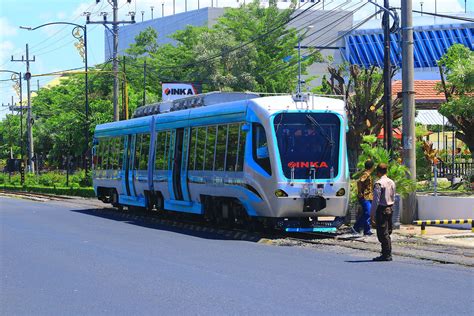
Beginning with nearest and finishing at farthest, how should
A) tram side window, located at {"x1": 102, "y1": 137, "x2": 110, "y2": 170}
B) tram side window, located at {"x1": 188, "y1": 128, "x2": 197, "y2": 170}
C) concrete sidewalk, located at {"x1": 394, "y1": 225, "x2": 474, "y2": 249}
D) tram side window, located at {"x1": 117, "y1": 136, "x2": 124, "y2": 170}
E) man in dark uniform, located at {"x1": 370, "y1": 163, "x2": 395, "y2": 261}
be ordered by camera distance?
man in dark uniform, located at {"x1": 370, "y1": 163, "x2": 395, "y2": 261}
concrete sidewalk, located at {"x1": 394, "y1": 225, "x2": 474, "y2": 249}
tram side window, located at {"x1": 188, "y1": 128, "x2": 197, "y2": 170}
tram side window, located at {"x1": 117, "y1": 136, "x2": 124, "y2": 170}
tram side window, located at {"x1": 102, "y1": 137, "x2": 110, "y2": 170}

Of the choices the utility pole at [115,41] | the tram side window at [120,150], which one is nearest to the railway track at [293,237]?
the tram side window at [120,150]

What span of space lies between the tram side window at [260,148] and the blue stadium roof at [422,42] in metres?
69.8

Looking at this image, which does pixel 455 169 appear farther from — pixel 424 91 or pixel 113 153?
pixel 424 91

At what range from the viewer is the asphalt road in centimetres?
1080

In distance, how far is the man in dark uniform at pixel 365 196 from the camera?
21.1m

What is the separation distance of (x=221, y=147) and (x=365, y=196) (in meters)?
3.93

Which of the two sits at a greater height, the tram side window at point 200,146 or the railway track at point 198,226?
the tram side window at point 200,146

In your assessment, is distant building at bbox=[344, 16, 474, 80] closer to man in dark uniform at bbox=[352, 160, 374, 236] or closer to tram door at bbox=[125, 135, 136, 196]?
tram door at bbox=[125, 135, 136, 196]

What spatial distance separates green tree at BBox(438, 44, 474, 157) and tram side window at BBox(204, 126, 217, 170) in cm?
976

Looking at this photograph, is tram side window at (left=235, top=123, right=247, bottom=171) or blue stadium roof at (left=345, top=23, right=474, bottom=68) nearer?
tram side window at (left=235, top=123, right=247, bottom=171)

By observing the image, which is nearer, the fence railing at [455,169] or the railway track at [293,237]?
the railway track at [293,237]

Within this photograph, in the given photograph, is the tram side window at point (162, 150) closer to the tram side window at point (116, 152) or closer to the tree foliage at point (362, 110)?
the tram side window at point (116, 152)

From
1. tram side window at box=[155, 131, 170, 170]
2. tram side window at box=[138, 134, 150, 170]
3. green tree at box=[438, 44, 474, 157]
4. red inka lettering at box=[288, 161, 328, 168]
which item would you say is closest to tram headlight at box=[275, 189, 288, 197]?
red inka lettering at box=[288, 161, 328, 168]

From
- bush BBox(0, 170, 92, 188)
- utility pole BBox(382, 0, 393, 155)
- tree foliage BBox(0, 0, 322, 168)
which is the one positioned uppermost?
tree foliage BBox(0, 0, 322, 168)
